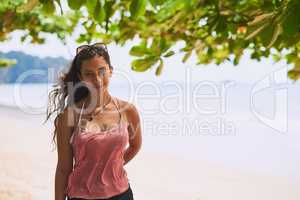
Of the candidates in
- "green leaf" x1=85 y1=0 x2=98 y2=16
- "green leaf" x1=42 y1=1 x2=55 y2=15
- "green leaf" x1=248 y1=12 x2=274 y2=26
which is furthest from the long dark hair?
"green leaf" x1=248 y1=12 x2=274 y2=26

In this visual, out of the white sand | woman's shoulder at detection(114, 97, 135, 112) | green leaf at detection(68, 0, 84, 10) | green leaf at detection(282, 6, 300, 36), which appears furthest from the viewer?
the white sand

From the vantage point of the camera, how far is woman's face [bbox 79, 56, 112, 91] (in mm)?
1896

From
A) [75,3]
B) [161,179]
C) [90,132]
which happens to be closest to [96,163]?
[90,132]

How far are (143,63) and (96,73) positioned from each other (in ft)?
1.84

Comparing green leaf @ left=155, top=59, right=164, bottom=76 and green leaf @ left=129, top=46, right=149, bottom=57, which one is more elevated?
green leaf @ left=129, top=46, right=149, bottom=57

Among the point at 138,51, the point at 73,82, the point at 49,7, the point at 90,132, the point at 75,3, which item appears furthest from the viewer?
the point at 73,82

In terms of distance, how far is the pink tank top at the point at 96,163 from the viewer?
1.84 metres

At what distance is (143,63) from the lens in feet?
4.52

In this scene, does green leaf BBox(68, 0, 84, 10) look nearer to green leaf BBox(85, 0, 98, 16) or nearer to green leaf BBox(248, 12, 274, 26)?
green leaf BBox(85, 0, 98, 16)

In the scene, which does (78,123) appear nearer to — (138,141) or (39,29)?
(138,141)

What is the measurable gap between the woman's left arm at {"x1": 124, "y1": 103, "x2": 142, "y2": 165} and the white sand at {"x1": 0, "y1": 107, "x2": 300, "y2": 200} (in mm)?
2915

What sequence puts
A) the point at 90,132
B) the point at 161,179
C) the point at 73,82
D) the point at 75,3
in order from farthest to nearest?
the point at 161,179
the point at 73,82
the point at 90,132
the point at 75,3

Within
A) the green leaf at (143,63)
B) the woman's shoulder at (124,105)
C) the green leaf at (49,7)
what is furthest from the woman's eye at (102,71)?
the green leaf at (49,7)

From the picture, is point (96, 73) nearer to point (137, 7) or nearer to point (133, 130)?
point (133, 130)
